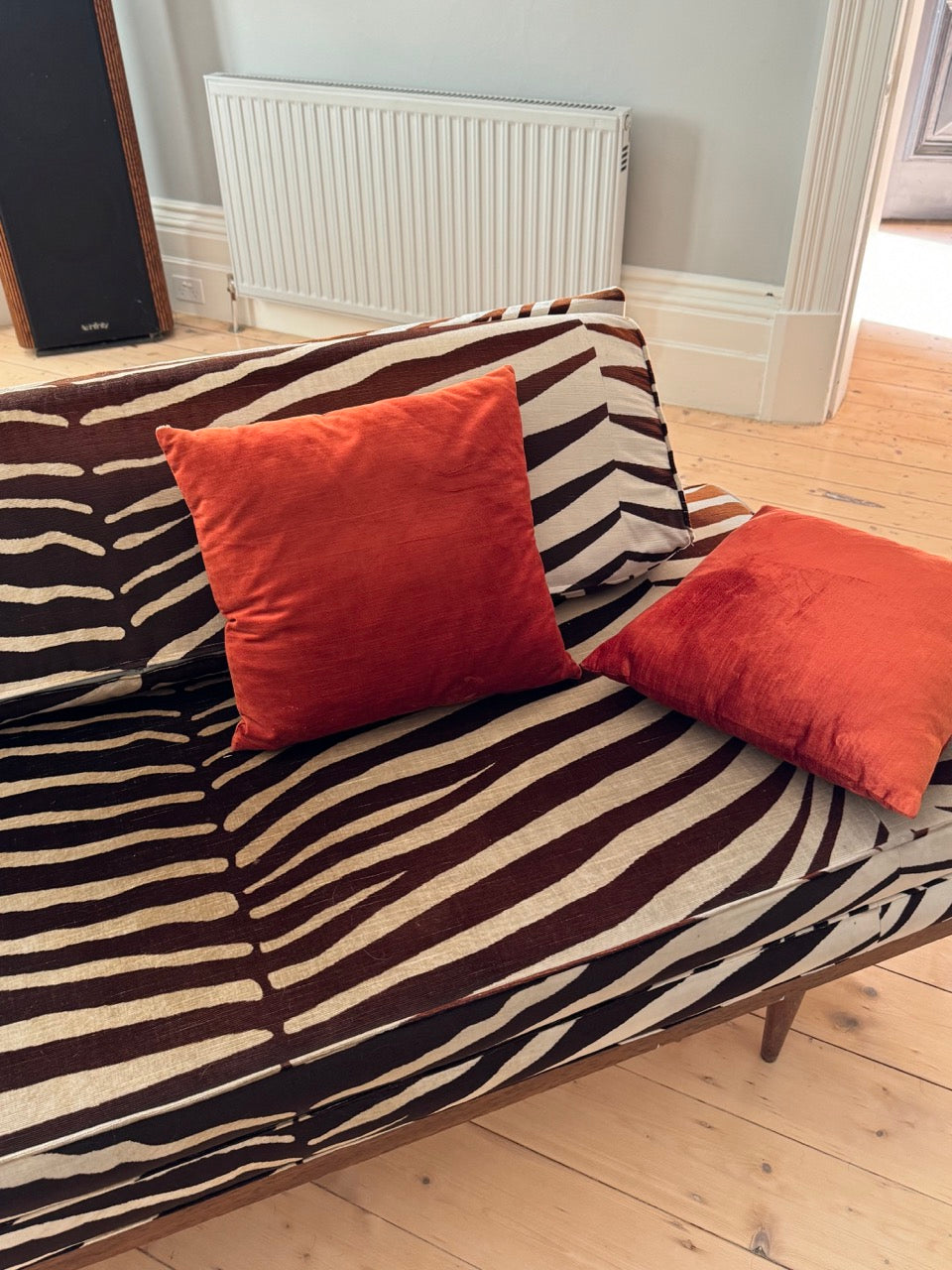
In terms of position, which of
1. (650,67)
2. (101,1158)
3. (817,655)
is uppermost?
(650,67)

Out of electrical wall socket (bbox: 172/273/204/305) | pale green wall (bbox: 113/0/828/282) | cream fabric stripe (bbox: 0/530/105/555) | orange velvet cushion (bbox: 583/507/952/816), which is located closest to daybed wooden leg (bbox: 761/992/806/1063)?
orange velvet cushion (bbox: 583/507/952/816)

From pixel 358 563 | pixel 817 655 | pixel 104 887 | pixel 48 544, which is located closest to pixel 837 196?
pixel 817 655

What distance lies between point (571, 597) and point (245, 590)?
1.58 ft

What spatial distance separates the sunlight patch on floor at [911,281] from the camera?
350 centimetres

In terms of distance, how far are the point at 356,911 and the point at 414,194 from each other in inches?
93.3

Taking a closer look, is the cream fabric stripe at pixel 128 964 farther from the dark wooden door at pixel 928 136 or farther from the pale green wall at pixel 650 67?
the dark wooden door at pixel 928 136

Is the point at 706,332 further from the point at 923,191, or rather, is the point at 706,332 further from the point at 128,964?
the point at 128,964

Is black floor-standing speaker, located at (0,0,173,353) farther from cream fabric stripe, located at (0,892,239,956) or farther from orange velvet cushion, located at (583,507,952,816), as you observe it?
cream fabric stripe, located at (0,892,239,956)

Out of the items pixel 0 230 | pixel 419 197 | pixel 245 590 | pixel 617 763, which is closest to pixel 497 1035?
pixel 617 763

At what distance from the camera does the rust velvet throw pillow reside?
1223 millimetres

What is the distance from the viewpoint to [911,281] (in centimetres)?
380

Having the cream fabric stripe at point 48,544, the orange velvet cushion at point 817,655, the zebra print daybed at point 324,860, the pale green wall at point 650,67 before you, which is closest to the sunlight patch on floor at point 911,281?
the pale green wall at point 650,67

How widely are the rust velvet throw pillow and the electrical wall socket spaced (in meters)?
2.58

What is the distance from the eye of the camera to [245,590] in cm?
124
